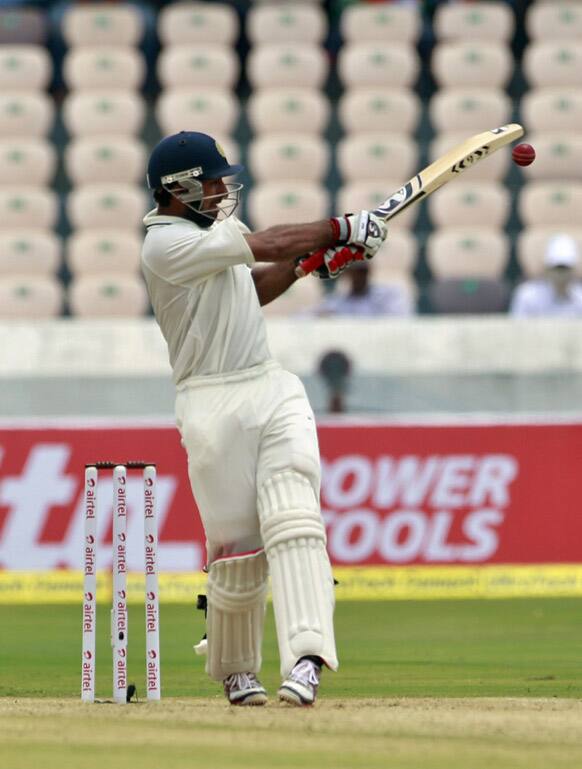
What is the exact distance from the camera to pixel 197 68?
13578 mm

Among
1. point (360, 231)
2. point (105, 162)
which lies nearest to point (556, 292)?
point (105, 162)

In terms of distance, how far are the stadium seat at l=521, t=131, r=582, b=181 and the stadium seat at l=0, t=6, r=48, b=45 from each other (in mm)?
3937

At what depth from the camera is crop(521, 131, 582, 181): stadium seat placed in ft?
42.8

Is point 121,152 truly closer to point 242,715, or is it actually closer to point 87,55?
point 87,55

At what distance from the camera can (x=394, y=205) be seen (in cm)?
564

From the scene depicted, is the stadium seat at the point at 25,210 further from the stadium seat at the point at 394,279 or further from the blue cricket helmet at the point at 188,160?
the blue cricket helmet at the point at 188,160

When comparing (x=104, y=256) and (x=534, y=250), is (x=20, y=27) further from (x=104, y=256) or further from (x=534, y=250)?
(x=534, y=250)

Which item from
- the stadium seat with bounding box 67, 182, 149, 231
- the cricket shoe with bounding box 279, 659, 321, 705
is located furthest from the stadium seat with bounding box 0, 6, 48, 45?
the cricket shoe with bounding box 279, 659, 321, 705

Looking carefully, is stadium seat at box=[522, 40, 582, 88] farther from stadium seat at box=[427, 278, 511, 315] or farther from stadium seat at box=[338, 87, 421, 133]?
stadium seat at box=[427, 278, 511, 315]

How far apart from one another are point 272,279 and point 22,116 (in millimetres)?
8146

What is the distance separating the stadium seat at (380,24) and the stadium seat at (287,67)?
1.15ft

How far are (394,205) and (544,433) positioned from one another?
453cm

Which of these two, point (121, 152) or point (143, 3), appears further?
point (143, 3)

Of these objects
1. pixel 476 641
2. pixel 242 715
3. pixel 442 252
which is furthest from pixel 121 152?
pixel 242 715
